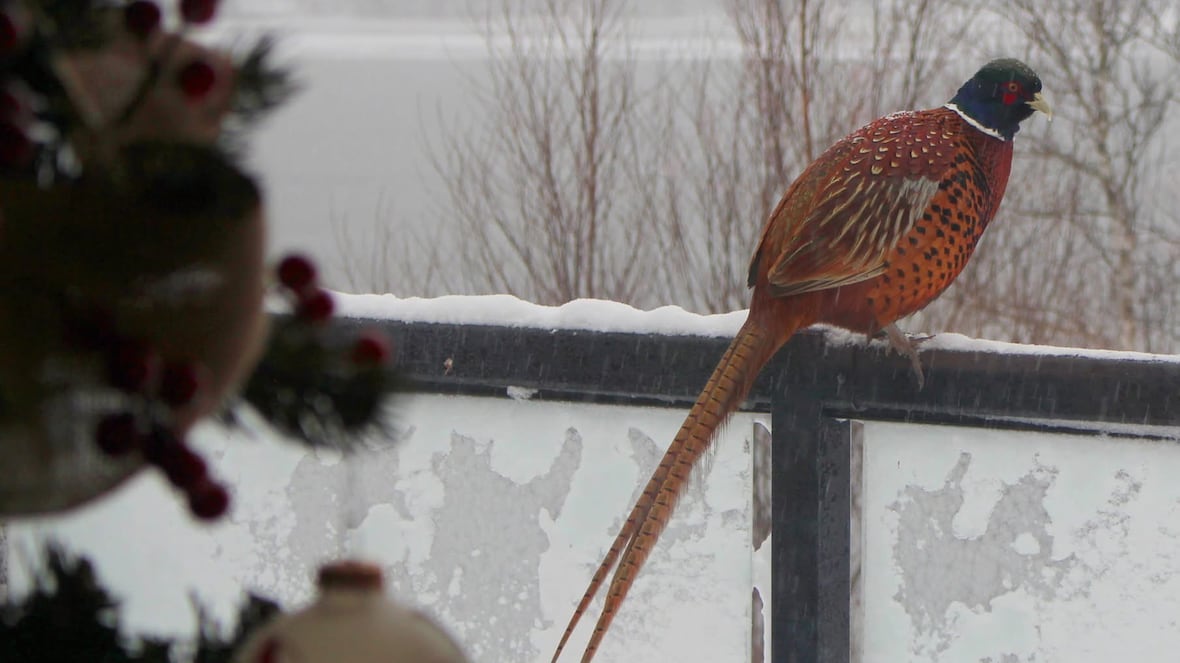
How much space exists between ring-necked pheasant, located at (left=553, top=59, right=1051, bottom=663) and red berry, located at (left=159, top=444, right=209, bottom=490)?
1.20 meters

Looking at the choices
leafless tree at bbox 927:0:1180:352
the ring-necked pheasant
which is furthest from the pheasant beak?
leafless tree at bbox 927:0:1180:352

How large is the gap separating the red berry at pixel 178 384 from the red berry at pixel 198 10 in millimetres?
141

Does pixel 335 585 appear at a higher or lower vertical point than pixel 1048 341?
higher

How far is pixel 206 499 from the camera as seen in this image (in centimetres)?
56

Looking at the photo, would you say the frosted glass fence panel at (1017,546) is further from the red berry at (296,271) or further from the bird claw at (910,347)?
the red berry at (296,271)

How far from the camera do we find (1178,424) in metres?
1.66

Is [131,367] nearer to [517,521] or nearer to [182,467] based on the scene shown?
[182,467]

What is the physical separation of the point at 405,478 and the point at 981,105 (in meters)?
1.00

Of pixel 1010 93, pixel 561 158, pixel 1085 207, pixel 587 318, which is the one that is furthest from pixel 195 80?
pixel 1085 207

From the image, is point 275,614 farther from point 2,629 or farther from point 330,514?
point 330,514

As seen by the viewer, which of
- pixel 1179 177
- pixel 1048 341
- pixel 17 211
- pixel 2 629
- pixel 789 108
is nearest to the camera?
pixel 17 211

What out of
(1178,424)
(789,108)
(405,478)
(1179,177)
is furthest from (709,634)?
(1179,177)

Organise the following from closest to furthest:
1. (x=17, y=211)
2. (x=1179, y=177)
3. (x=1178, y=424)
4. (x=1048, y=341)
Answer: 1. (x=17, y=211)
2. (x=1178, y=424)
3. (x=1048, y=341)
4. (x=1179, y=177)

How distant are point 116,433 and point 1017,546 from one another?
4.68ft
